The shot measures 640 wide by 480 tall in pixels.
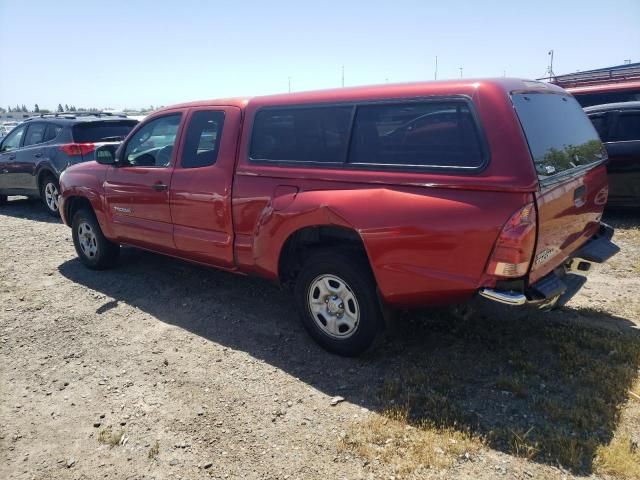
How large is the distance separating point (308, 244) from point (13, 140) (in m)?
9.02

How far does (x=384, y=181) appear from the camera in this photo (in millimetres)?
3168

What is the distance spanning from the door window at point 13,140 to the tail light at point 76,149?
5.94ft

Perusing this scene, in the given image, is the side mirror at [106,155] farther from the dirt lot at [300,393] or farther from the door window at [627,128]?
the door window at [627,128]

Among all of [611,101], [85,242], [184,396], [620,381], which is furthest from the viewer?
[611,101]

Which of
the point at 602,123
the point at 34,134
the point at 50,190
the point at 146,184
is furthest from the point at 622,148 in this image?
the point at 34,134

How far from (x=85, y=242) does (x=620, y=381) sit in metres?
5.55

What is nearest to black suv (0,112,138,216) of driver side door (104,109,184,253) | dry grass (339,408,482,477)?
driver side door (104,109,184,253)

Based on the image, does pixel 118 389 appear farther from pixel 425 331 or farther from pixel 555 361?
pixel 555 361

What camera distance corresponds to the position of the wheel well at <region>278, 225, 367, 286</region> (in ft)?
11.6

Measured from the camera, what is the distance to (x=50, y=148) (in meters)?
8.90

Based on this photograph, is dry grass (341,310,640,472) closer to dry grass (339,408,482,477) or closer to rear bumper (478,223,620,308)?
dry grass (339,408,482,477)

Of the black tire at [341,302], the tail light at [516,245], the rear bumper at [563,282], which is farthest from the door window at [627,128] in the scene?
the black tire at [341,302]

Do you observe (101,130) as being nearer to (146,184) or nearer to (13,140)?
(13,140)

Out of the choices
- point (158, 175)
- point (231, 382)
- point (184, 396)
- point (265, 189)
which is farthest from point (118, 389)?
point (158, 175)
